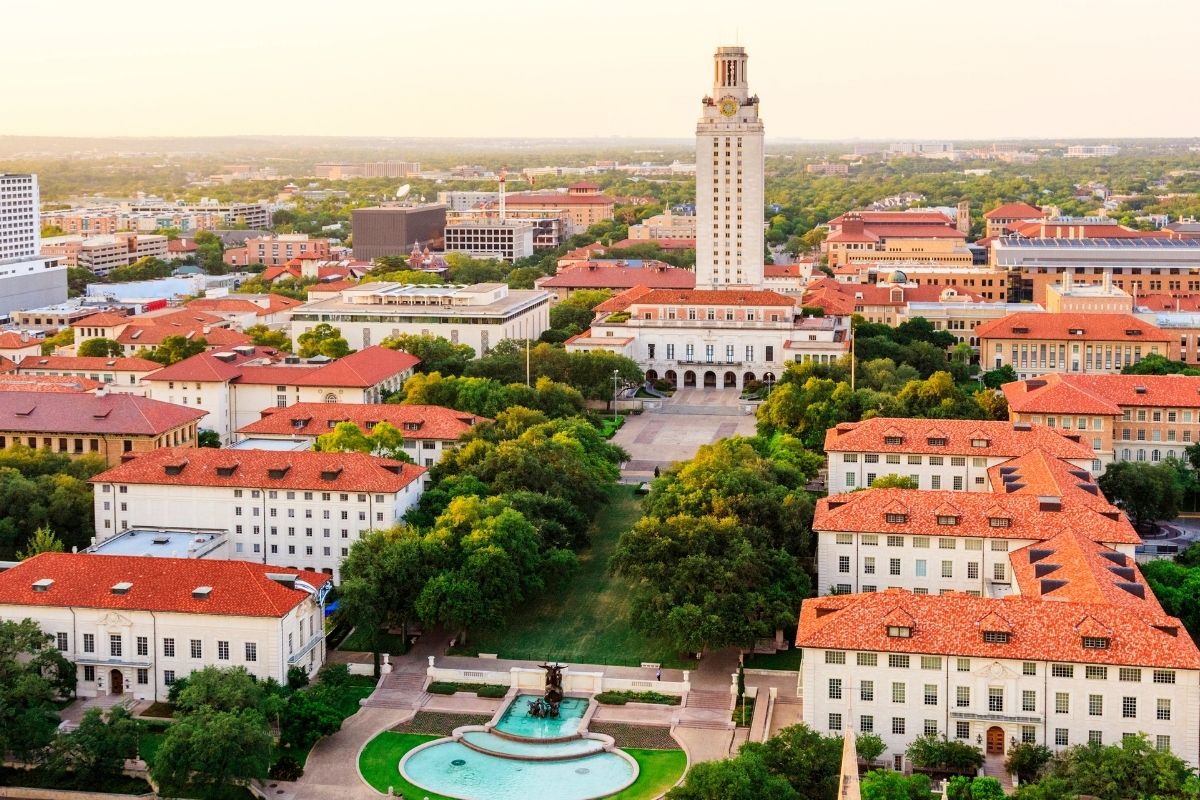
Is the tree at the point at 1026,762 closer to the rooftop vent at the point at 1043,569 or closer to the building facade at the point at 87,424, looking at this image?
the rooftop vent at the point at 1043,569

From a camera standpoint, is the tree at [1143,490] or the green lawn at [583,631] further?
the tree at [1143,490]

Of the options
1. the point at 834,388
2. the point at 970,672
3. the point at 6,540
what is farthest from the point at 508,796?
the point at 834,388

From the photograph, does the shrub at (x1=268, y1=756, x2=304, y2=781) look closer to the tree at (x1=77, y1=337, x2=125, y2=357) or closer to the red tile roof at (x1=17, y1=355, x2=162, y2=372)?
the red tile roof at (x1=17, y1=355, x2=162, y2=372)

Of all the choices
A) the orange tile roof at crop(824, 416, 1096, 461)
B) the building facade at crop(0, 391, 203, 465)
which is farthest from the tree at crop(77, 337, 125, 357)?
the orange tile roof at crop(824, 416, 1096, 461)

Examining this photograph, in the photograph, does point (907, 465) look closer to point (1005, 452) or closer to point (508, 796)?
point (1005, 452)

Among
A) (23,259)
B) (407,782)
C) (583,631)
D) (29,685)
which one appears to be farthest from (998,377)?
(23,259)

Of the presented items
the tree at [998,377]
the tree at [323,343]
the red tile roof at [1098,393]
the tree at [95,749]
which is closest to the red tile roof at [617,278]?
the tree at [323,343]

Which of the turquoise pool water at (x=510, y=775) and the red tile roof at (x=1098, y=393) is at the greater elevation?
the red tile roof at (x=1098, y=393)

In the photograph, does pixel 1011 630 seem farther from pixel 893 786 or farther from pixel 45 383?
pixel 45 383
